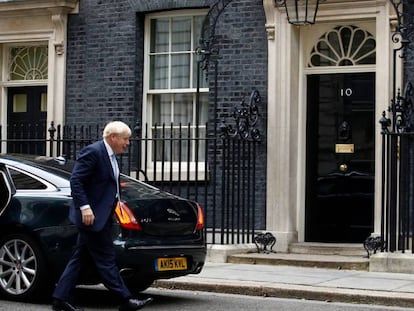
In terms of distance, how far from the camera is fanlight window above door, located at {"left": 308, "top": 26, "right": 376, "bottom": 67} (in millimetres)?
13742

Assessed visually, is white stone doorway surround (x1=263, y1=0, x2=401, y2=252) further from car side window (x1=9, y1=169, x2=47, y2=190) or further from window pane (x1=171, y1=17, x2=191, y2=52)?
car side window (x1=9, y1=169, x2=47, y2=190)

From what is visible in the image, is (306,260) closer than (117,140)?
No

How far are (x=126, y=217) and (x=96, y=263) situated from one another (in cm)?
81

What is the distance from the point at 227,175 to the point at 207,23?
2.42 meters

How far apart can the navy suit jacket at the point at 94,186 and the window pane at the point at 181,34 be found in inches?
268

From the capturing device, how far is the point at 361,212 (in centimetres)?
1370

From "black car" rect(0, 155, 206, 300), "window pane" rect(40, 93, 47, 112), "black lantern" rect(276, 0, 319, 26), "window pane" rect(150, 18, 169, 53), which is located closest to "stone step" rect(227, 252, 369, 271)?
"black car" rect(0, 155, 206, 300)

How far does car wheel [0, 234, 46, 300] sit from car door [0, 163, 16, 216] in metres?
0.35

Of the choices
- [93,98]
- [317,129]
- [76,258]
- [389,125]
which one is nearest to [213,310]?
[76,258]


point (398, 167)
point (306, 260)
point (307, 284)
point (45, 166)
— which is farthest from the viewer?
point (306, 260)

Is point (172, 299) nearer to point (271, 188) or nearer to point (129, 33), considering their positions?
point (271, 188)

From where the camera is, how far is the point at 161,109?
15.2 m

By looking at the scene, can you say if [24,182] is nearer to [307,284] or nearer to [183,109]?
[307,284]

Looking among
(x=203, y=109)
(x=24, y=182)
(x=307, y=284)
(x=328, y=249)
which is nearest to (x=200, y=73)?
(x=203, y=109)
